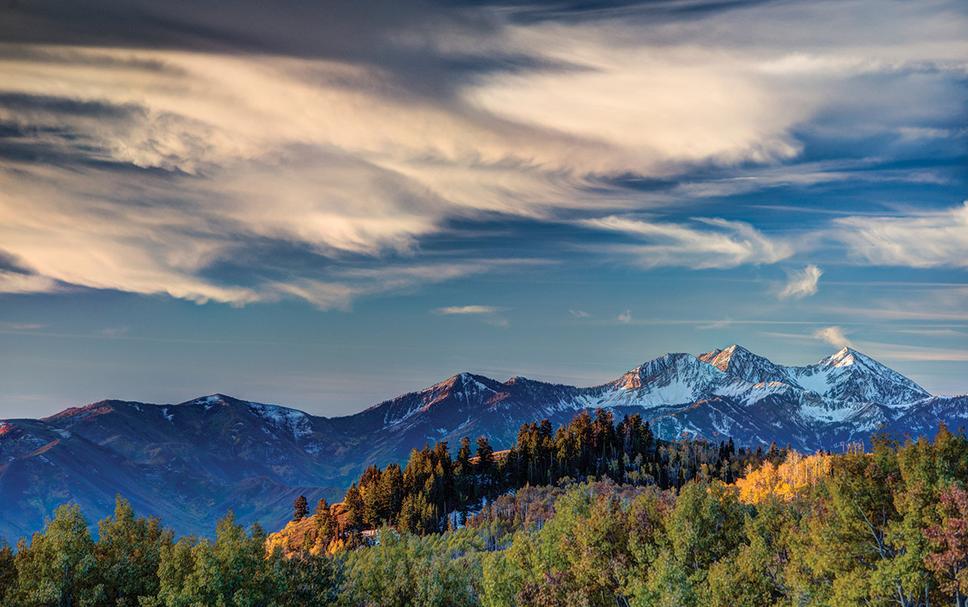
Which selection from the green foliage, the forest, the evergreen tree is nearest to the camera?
the evergreen tree

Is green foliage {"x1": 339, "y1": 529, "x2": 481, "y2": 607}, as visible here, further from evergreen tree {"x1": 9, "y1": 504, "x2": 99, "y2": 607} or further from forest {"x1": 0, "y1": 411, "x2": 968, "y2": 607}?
evergreen tree {"x1": 9, "y1": 504, "x2": 99, "y2": 607}

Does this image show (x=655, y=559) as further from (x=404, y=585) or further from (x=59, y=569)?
(x=59, y=569)

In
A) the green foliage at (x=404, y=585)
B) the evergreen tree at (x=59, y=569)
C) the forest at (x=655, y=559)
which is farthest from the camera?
the green foliage at (x=404, y=585)

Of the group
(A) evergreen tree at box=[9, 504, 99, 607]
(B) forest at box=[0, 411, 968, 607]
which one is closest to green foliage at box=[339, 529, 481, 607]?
(B) forest at box=[0, 411, 968, 607]

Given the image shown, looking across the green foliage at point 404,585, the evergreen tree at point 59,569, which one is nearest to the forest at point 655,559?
the evergreen tree at point 59,569

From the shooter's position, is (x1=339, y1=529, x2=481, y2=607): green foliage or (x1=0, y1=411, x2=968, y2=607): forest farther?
(x1=339, y1=529, x2=481, y2=607): green foliage

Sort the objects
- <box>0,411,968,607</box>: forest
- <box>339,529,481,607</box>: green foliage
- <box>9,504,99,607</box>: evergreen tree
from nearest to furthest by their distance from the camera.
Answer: <box>9,504,99,607</box>: evergreen tree < <box>0,411,968,607</box>: forest < <box>339,529,481,607</box>: green foliage

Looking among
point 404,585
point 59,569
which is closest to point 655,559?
point 404,585

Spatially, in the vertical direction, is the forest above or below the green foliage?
above

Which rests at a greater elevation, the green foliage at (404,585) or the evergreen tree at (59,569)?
the evergreen tree at (59,569)

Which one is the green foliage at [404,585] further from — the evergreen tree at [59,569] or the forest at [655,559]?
the evergreen tree at [59,569]

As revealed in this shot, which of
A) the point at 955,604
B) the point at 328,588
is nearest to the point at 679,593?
the point at 955,604

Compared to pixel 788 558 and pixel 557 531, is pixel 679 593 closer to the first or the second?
pixel 788 558

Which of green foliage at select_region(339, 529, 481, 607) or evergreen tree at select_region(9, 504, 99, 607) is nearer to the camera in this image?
evergreen tree at select_region(9, 504, 99, 607)
